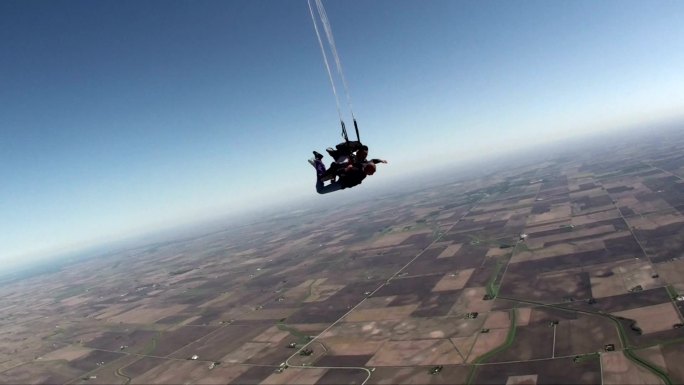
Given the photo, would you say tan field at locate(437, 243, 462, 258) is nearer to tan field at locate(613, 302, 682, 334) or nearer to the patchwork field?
the patchwork field

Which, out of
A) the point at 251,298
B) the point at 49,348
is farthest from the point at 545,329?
the point at 49,348

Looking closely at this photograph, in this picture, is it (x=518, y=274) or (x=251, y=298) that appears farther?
(x=251, y=298)

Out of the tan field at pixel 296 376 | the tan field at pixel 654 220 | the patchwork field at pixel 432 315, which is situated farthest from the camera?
the tan field at pixel 654 220

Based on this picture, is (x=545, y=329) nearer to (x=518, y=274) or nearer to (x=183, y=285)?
(x=518, y=274)

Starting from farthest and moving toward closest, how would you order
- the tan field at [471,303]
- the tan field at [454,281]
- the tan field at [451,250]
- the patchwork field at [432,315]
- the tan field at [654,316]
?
the tan field at [451,250] < the tan field at [454,281] < the tan field at [471,303] < the patchwork field at [432,315] < the tan field at [654,316]

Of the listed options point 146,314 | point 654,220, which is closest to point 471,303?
point 654,220

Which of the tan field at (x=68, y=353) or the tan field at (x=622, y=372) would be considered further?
the tan field at (x=68, y=353)

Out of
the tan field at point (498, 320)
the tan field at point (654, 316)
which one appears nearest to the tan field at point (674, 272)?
the tan field at point (654, 316)

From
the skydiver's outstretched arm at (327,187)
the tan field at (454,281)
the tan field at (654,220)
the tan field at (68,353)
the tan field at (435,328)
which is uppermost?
the skydiver's outstretched arm at (327,187)

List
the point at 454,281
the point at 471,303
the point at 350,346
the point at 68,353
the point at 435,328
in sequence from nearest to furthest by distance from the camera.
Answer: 1. the point at 350,346
2. the point at 435,328
3. the point at 471,303
4. the point at 454,281
5. the point at 68,353

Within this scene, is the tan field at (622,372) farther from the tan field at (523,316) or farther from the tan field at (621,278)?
the tan field at (621,278)

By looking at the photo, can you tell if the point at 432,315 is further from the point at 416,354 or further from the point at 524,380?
the point at 524,380
